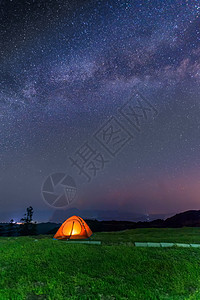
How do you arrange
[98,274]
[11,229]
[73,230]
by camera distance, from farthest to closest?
[11,229] < [73,230] < [98,274]

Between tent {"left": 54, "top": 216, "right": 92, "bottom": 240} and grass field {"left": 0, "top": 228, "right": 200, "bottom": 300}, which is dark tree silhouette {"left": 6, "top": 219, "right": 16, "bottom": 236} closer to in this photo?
tent {"left": 54, "top": 216, "right": 92, "bottom": 240}

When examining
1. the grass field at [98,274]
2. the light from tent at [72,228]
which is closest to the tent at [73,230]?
the light from tent at [72,228]

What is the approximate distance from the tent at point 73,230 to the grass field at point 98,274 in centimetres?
705

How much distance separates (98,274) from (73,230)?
10.4 metres

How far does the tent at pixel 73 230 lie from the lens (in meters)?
16.8

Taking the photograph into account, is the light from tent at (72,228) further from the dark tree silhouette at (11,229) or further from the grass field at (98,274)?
the dark tree silhouette at (11,229)

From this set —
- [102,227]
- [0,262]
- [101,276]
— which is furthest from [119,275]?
[102,227]

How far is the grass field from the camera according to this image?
18.7 feet

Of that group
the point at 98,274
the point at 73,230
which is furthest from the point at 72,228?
the point at 98,274

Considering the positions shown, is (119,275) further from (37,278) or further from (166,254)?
(166,254)

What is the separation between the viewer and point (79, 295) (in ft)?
18.2

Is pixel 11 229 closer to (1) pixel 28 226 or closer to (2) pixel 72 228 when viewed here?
(1) pixel 28 226

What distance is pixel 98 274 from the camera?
701 centimetres

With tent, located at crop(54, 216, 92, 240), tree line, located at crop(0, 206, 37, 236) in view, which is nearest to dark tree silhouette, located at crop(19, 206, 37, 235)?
tree line, located at crop(0, 206, 37, 236)
